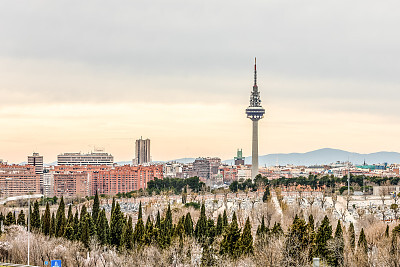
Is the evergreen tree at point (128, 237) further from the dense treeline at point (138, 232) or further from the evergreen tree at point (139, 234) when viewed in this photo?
the evergreen tree at point (139, 234)

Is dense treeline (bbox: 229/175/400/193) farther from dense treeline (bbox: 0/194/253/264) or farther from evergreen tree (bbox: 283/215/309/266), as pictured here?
evergreen tree (bbox: 283/215/309/266)

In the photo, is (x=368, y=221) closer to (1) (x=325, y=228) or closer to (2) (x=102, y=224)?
(1) (x=325, y=228)

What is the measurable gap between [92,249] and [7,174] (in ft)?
237

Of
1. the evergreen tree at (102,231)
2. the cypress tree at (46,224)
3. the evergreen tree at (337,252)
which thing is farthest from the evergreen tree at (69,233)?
the evergreen tree at (337,252)

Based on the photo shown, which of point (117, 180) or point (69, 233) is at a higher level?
point (117, 180)

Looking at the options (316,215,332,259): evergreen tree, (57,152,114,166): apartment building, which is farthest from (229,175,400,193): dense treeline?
(57,152,114,166): apartment building

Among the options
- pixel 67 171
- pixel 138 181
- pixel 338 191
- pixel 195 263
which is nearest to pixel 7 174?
pixel 67 171

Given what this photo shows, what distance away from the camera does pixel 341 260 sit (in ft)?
88.3

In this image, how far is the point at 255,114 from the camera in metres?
112

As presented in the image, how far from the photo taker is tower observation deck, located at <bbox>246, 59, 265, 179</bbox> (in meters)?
110

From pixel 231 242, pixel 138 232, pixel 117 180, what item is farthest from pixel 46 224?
pixel 117 180

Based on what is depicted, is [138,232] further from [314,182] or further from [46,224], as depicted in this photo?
[314,182]

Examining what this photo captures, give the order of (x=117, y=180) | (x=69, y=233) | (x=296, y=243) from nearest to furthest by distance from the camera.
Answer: (x=296, y=243), (x=69, y=233), (x=117, y=180)

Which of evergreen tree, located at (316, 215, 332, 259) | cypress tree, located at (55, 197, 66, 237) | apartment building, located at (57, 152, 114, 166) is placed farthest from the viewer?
apartment building, located at (57, 152, 114, 166)
